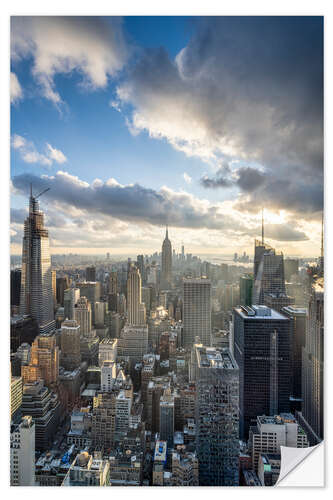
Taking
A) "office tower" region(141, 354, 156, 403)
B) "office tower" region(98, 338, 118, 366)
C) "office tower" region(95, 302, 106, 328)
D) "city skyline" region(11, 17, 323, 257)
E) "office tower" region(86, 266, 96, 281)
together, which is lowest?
"office tower" region(141, 354, 156, 403)

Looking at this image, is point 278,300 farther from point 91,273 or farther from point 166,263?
point 91,273

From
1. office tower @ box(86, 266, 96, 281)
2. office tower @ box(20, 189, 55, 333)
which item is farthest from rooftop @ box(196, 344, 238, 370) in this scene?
office tower @ box(20, 189, 55, 333)

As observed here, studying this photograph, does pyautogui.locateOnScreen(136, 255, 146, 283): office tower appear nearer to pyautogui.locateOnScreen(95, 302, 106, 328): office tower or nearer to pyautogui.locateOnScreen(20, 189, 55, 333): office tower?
pyautogui.locateOnScreen(95, 302, 106, 328): office tower

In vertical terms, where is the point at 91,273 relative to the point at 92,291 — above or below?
above
